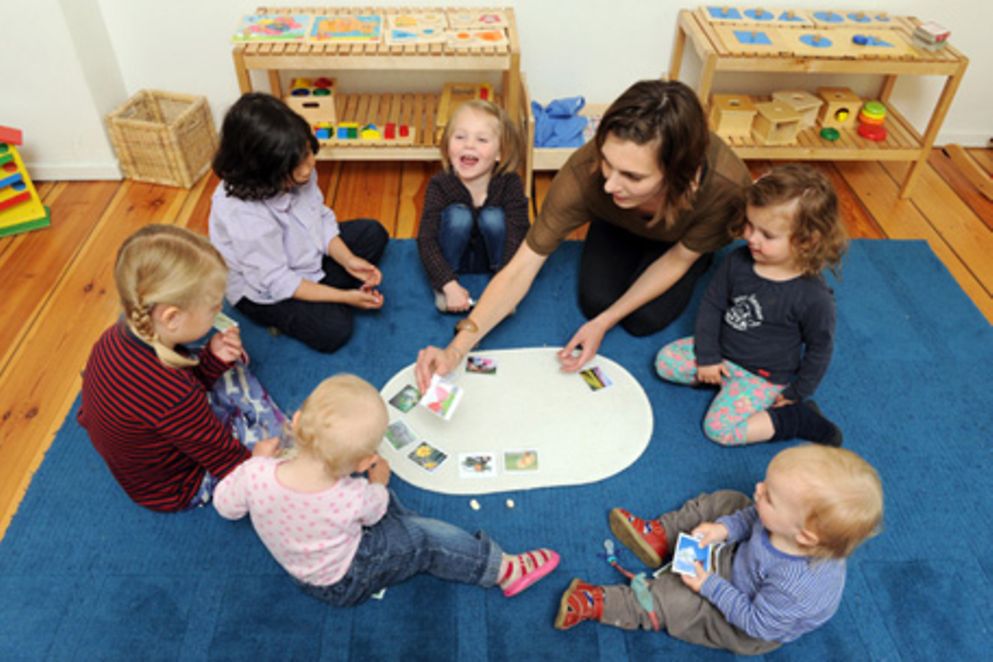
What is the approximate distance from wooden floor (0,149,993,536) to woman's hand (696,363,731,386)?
4.75 ft

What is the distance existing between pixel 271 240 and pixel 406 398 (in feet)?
2.42

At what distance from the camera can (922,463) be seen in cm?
246

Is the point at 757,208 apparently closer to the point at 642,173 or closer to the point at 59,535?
the point at 642,173

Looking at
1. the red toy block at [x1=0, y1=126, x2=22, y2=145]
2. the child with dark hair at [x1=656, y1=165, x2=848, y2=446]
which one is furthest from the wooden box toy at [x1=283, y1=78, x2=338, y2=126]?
the child with dark hair at [x1=656, y1=165, x2=848, y2=446]

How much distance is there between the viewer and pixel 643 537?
6.91ft

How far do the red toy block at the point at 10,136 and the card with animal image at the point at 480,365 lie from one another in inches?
91.5

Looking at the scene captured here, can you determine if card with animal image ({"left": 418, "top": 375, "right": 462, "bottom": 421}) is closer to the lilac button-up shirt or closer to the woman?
the woman

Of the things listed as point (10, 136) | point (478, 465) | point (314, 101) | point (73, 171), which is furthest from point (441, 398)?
point (73, 171)

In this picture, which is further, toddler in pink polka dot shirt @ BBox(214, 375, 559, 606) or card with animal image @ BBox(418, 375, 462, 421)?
card with animal image @ BBox(418, 375, 462, 421)

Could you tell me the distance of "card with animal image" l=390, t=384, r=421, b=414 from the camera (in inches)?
100

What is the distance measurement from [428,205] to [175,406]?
1453 mm

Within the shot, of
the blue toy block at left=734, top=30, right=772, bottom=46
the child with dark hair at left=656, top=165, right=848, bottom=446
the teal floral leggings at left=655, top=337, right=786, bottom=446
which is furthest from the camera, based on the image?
the blue toy block at left=734, top=30, right=772, bottom=46

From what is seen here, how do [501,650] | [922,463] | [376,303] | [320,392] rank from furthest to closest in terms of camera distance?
[376,303], [922,463], [501,650], [320,392]

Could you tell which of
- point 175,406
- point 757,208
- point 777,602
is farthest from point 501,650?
point 757,208
